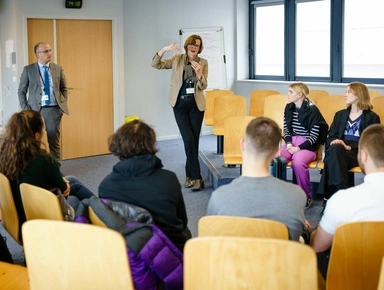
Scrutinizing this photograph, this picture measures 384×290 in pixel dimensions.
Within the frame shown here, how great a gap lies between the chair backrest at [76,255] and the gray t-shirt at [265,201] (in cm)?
64

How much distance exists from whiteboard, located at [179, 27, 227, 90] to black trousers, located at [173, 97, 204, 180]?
3.66m

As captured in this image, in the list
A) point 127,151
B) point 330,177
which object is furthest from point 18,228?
point 330,177

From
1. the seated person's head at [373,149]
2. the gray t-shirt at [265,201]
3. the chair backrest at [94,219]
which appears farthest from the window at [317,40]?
the chair backrest at [94,219]

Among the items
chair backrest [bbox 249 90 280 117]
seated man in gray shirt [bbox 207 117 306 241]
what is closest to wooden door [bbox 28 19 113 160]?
chair backrest [bbox 249 90 280 117]

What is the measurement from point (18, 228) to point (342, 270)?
187 centimetres

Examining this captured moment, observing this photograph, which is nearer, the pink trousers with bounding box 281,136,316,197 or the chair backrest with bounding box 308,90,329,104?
the pink trousers with bounding box 281,136,316,197

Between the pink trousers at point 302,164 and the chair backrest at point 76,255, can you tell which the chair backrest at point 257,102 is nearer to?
the pink trousers at point 302,164

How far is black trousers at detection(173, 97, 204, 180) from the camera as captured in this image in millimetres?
5668

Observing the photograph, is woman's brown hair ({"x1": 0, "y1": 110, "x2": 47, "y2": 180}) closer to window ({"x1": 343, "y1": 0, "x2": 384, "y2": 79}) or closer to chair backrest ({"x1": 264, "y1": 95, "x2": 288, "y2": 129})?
chair backrest ({"x1": 264, "y1": 95, "x2": 288, "y2": 129})

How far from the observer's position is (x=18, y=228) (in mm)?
3207

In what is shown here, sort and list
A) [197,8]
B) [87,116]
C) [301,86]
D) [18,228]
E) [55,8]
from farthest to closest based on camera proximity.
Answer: [197,8], [87,116], [55,8], [301,86], [18,228]

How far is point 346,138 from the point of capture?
5.17 meters

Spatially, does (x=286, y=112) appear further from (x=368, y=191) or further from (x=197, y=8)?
(x=197, y=8)

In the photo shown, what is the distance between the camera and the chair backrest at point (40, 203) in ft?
8.50
